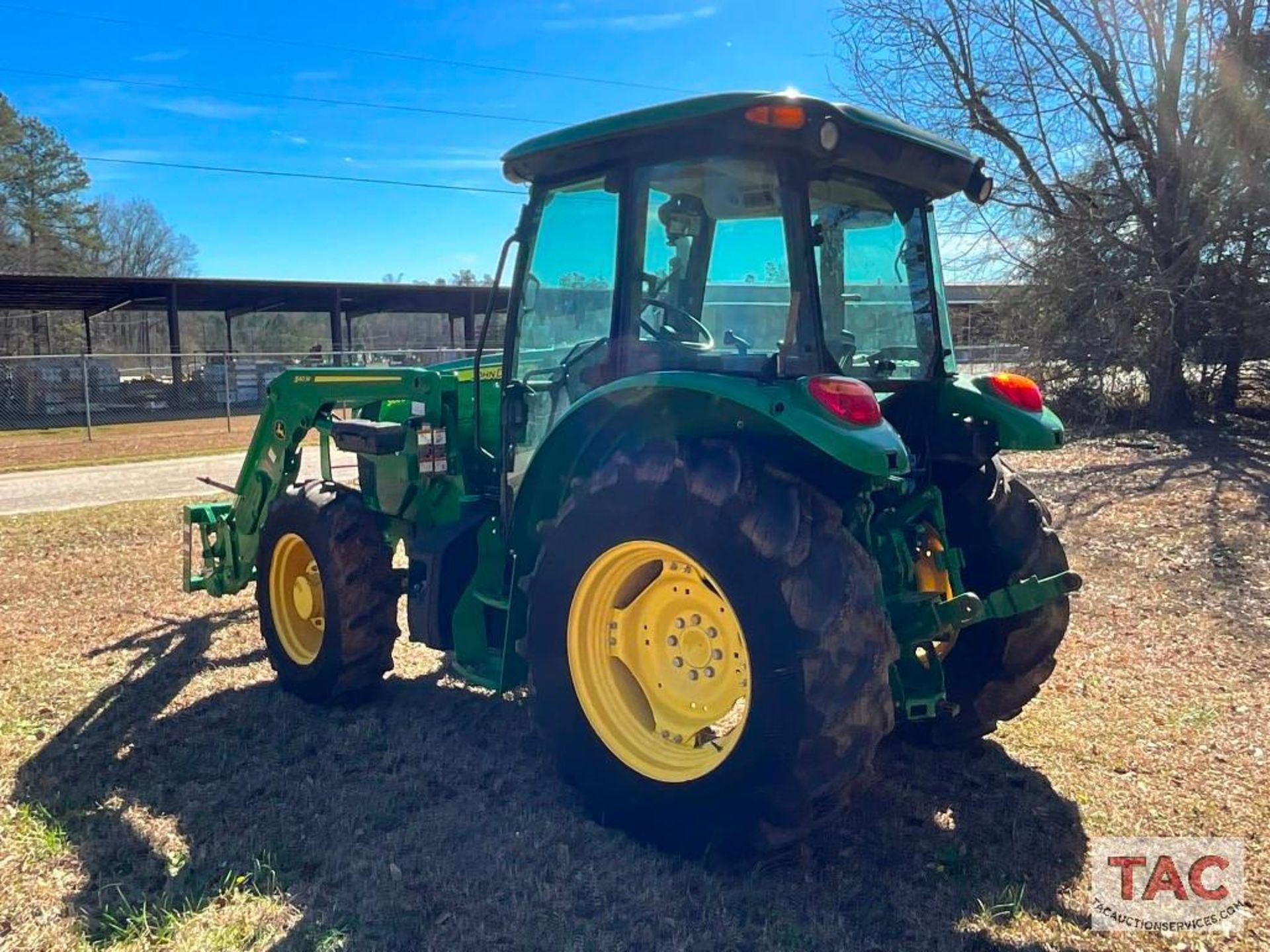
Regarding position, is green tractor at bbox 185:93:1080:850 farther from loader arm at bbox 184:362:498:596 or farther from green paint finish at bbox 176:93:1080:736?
loader arm at bbox 184:362:498:596

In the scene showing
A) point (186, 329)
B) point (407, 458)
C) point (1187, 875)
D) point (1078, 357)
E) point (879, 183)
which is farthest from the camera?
point (186, 329)

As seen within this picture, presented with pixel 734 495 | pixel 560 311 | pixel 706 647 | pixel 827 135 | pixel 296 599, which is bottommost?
pixel 296 599

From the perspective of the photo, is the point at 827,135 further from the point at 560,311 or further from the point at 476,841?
the point at 476,841

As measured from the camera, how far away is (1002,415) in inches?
155

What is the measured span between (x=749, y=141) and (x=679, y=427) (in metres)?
0.98

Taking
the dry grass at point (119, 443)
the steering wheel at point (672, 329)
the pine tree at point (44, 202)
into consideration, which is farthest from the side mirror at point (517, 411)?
the pine tree at point (44, 202)

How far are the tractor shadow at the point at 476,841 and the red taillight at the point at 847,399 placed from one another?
1.49 m

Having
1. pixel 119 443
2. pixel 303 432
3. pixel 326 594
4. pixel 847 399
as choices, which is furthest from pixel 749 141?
pixel 119 443

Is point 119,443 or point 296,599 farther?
point 119,443

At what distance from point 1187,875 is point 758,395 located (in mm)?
2195

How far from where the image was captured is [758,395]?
318 cm

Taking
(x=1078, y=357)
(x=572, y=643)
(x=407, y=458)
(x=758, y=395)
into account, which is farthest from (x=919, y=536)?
(x=1078, y=357)

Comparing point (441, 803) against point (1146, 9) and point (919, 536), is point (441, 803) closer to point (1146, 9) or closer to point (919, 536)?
point (919, 536)

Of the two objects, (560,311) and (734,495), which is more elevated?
(560,311)
